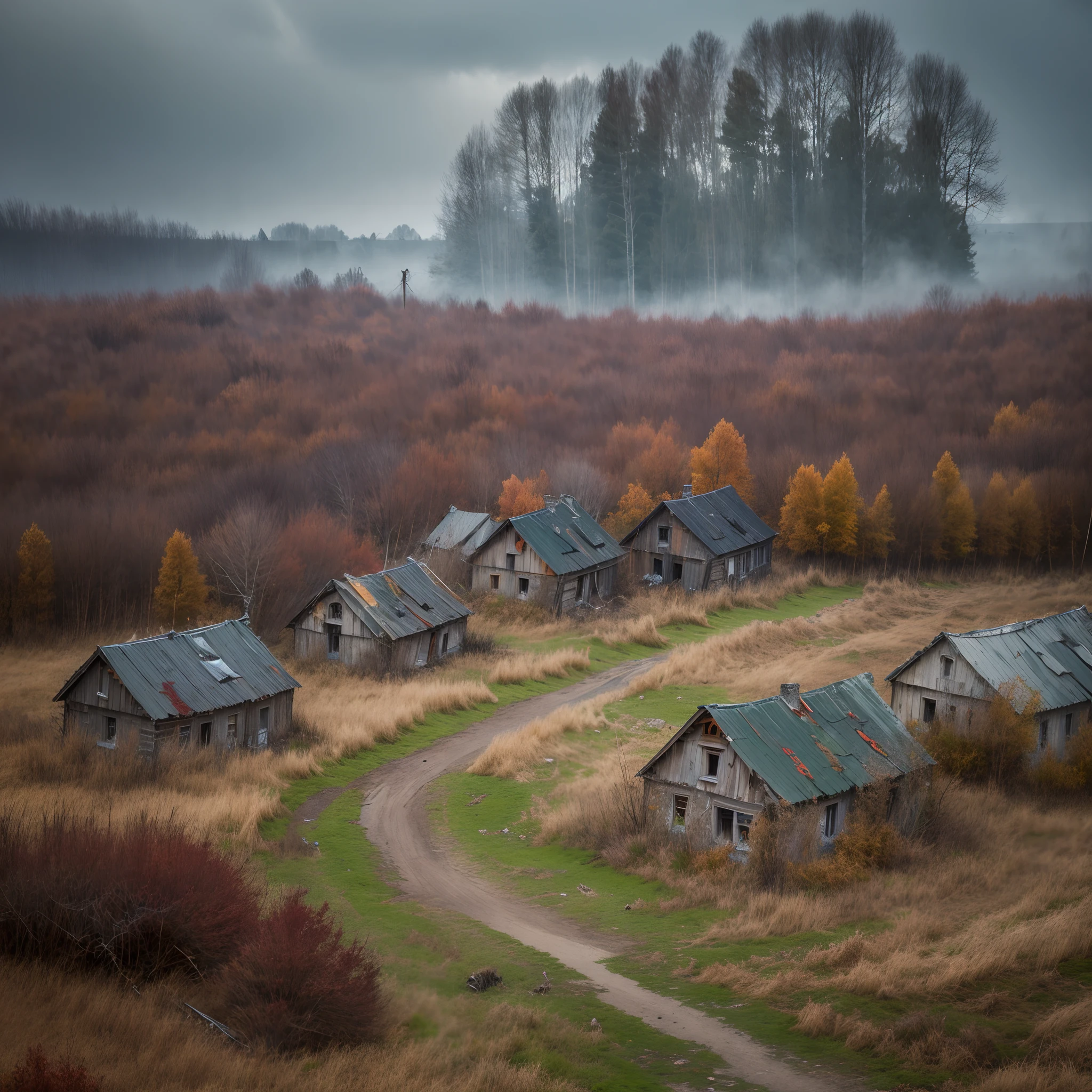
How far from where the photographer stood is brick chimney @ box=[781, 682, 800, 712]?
24062mm

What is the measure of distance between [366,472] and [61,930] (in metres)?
44.9

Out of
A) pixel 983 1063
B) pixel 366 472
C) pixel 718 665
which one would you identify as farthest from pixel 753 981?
pixel 366 472

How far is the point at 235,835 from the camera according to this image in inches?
885

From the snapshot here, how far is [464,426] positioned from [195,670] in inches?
1730

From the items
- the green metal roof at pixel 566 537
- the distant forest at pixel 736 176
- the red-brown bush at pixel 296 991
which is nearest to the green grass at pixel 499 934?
the red-brown bush at pixel 296 991

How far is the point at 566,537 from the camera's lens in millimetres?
48156

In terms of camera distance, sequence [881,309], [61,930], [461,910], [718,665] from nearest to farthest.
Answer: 1. [61,930]
2. [461,910]
3. [718,665]
4. [881,309]

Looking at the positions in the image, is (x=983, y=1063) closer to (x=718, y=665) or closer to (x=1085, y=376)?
(x=718, y=665)

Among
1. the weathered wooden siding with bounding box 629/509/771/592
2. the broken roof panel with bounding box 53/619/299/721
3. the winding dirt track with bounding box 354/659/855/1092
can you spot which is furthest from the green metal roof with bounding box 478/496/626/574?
the broken roof panel with bounding box 53/619/299/721

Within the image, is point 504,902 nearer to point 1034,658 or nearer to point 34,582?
point 1034,658

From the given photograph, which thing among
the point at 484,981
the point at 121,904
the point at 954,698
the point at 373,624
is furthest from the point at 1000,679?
the point at 121,904

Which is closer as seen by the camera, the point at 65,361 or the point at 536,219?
the point at 65,361

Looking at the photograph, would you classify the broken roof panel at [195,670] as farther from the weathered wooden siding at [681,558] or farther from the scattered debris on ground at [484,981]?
the weathered wooden siding at [681,558]

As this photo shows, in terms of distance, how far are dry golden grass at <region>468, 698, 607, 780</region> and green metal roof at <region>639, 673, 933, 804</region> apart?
19.7ft
